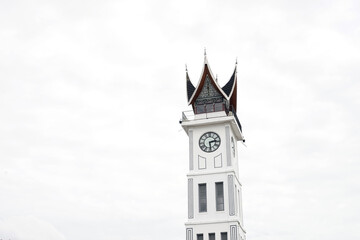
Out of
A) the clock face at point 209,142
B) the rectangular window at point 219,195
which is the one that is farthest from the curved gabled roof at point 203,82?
the rectangular window at point 219,195

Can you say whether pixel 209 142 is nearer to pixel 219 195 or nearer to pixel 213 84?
pixel 219 195

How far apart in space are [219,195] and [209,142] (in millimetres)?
3762

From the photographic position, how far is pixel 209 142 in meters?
40.4

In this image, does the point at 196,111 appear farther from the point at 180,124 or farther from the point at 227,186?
the point at 227,186

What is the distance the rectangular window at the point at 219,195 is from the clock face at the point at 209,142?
8.20 feet

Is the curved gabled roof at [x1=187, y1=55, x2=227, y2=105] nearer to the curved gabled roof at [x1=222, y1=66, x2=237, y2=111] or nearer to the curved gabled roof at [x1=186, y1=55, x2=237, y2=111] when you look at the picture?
the curved gabled roof at [x1=186, y1=55, x2=237, y2=111]

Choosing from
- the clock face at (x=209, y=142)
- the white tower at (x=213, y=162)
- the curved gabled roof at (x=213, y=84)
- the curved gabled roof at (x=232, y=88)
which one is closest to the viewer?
the white tower at (x=213, y=162)

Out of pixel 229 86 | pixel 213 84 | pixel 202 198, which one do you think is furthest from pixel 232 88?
pixel 202 198

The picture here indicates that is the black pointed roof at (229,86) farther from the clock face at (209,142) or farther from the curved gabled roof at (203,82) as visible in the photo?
the clock face at (209,142)

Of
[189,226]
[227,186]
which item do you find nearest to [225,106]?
[227,186]

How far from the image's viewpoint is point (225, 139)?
131 ft

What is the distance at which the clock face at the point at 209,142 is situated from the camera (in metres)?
40.1

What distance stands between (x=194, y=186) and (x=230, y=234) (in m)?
4.04

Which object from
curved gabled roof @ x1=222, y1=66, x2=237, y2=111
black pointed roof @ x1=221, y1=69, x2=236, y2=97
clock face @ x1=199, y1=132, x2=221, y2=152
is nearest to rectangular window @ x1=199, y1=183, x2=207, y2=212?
clock face @ x1=199, y1=132, x2=221, y2=152
